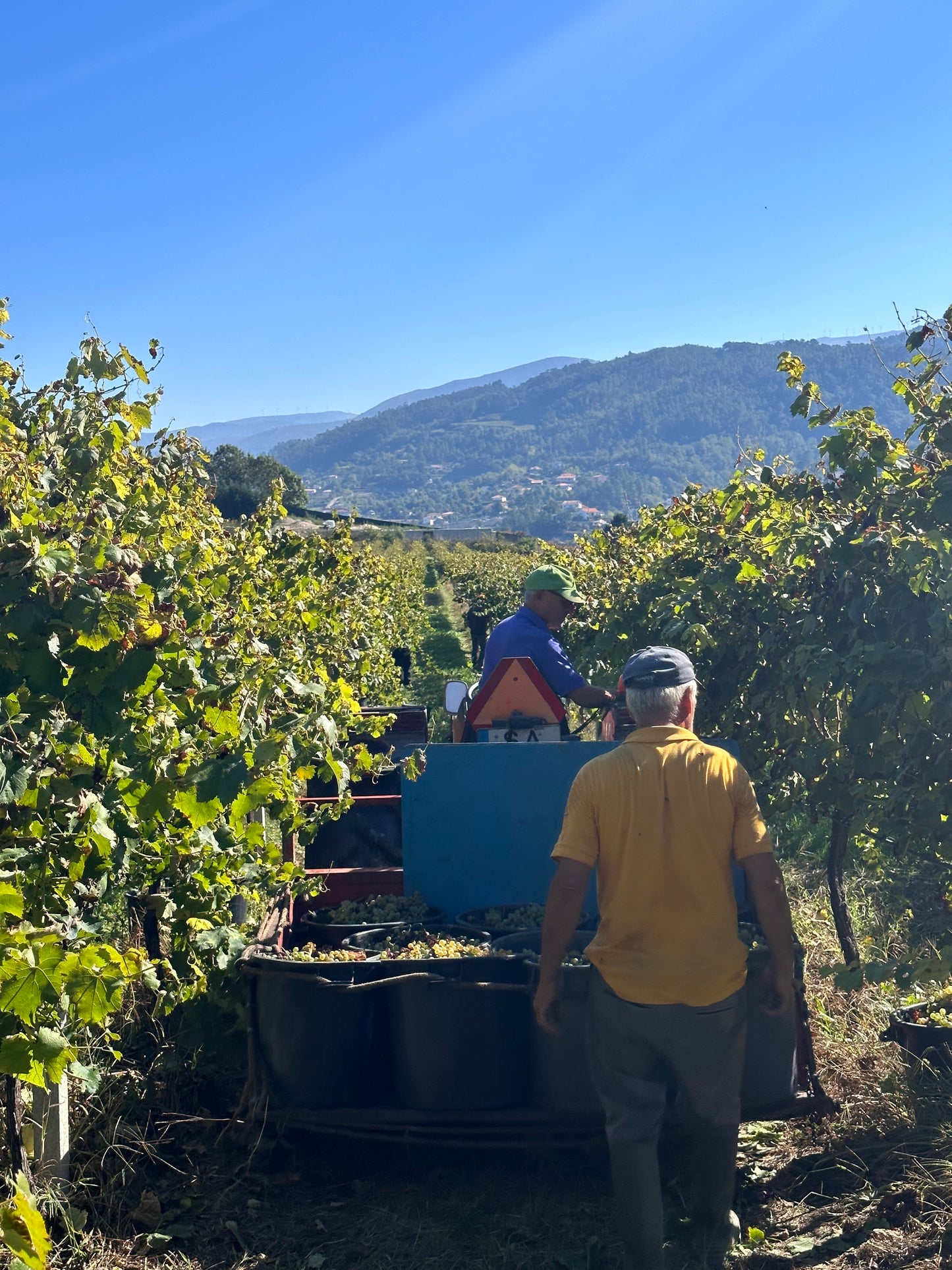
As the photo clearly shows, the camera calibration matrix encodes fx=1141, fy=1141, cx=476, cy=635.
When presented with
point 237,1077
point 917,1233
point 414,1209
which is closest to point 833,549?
point 917,1233

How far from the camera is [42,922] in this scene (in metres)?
2.96

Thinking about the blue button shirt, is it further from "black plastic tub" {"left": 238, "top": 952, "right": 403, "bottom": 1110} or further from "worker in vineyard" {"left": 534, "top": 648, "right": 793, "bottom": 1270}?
"worker in vineyard" {"left": 534, "top": 648, "right": 793, "bottom": 1270}

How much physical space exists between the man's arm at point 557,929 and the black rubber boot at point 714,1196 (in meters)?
0.50

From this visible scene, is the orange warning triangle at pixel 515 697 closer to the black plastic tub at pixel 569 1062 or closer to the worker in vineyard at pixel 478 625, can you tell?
the black plastic tub at pixel 569 1062

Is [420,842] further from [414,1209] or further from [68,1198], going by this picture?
[68,1198]

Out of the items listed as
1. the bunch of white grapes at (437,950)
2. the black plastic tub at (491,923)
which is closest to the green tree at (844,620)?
the black plastic tub at (491,923)

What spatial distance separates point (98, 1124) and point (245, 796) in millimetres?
1454

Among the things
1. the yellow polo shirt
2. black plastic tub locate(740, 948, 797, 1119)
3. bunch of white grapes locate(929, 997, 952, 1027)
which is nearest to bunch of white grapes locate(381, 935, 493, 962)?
the yellow polo shirt

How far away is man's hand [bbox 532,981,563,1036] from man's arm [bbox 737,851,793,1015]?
1.85 feet

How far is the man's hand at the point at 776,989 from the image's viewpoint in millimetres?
3027

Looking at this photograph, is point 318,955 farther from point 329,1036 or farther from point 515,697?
point 515,697

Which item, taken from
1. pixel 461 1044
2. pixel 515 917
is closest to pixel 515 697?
pixel 515 917

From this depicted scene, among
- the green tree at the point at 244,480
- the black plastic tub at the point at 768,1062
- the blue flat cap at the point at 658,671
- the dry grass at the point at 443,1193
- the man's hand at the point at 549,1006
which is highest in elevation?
the green tree at the point at 244,480

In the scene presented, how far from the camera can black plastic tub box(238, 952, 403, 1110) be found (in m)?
3.43
